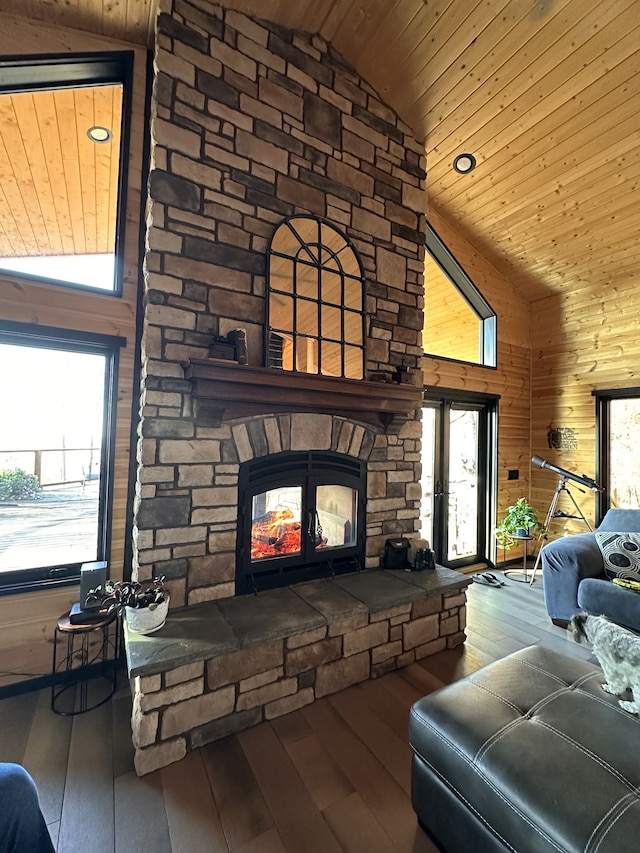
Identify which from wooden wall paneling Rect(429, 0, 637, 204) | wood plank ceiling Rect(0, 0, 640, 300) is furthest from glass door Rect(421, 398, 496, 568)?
wooden wall paneling Rect(429, 0, 637, 204)

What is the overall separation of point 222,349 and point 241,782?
2192 millimetres

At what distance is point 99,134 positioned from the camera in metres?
2.61

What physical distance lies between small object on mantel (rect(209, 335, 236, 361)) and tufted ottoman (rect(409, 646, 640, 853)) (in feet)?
6.64

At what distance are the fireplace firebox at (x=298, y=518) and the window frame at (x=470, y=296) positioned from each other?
2.08m

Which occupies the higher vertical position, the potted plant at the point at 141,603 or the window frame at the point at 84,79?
the window frame at the point at 84,79

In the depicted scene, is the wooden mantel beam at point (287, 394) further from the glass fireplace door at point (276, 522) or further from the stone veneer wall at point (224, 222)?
the glass fireplace door at point (276, 522)

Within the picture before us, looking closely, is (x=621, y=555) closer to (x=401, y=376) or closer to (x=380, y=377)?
(x=401, y=376)

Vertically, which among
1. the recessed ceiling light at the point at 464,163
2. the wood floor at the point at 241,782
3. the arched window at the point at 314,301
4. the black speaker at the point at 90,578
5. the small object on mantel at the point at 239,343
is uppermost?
the recessed ceiling light at the point at 464,163

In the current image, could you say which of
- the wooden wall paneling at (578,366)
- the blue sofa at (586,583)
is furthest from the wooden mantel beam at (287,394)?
the wooden wall paneling at (578,366)

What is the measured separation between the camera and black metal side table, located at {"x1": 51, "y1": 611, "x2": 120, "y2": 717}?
2186 millimetres

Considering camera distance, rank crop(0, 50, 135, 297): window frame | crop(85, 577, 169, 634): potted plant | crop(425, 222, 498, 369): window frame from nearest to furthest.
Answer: crop(85, 577, 169, 634): potted plant, crop(0, 50, 135, 297): window frame, crop(425, 222, 498, 369): window frame

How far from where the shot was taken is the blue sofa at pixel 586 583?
114 inches

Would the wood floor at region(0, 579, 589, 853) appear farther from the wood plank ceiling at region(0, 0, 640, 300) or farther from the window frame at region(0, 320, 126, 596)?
the wood plank ceiling at region(0, 0, 640, 300)

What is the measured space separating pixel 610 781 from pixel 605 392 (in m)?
4.16
